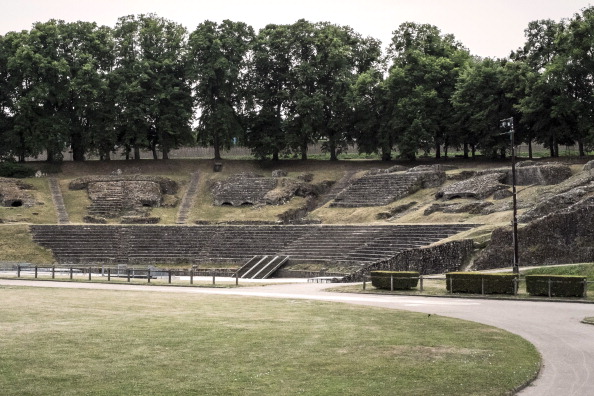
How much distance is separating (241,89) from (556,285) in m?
56.3

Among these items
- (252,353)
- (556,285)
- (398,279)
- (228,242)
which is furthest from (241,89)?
(252,353)

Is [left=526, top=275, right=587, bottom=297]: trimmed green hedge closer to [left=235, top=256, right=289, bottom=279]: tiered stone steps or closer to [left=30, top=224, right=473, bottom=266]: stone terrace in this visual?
[left=30, top=224, right=473, bottom=266]: stone terrace

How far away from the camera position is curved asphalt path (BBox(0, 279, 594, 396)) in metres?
14.9

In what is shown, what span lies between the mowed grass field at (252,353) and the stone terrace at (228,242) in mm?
22502

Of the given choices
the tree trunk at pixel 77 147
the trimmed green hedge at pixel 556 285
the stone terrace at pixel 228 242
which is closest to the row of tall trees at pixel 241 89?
the tree trunk at pixel 77 147

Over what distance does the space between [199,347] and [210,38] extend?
66.5 meters

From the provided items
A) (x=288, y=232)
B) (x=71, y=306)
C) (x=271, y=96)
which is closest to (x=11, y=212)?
(x=288, y=232)


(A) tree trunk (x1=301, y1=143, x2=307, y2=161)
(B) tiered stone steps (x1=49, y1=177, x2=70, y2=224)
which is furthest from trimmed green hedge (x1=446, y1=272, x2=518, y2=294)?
(A) tree trunk (x1=301, y1=143, x2=307, y2=161)

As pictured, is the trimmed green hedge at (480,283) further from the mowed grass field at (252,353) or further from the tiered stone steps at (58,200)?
the tiered stone steps at (58,200)

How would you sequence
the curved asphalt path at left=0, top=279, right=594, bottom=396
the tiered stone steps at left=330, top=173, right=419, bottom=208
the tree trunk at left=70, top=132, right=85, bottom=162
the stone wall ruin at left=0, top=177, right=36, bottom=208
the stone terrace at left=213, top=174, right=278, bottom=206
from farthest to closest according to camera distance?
the tree trunk at left=70, top=132, right=85, bottom=162, the stone terrace at left=213, top=174, right=278, bottom=206, the stone wall ruin at left=0, top=177, right=36, bottom=208, the tiered stone steps at left=330, top=173, right=419, bottom=208, the curved asphalt path at left=0, top=279, right=594, bottom=396

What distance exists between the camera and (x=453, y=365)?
15.7m

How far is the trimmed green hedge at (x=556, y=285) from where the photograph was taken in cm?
3016

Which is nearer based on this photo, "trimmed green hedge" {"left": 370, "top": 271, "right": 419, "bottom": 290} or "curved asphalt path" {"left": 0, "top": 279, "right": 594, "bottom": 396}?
"curved asphalt path" {"left": 0, "top": 279, "right": 594, "bottom": 396}

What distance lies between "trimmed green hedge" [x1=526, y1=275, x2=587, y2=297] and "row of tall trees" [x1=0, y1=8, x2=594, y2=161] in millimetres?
42240
